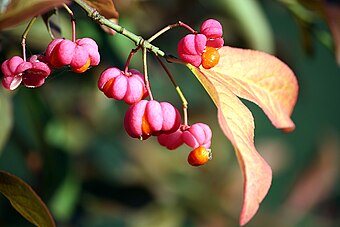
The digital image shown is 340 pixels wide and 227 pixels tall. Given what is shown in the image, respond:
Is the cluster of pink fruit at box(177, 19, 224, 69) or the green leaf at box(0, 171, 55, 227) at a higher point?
the cluster of pink fruit at box(177, 19, 224, 69)

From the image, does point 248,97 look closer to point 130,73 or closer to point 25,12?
point 130,73

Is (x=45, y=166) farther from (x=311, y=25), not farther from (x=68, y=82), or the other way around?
(x=311, y=25)

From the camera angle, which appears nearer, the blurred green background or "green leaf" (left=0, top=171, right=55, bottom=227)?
"green leaf" (left=0, top=171, right=55, bottom=227)

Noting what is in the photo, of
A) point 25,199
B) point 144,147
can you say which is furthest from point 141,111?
point 144,147

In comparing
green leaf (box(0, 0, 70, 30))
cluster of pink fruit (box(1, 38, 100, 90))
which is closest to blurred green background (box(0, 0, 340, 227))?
cluster of pink fruit (box(1, 38, 100, 90))

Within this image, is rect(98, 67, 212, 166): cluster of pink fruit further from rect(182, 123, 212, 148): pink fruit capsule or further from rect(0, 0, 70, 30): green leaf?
rect(0, 0, 70, 30): green leaf

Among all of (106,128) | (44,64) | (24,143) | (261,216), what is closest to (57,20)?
(44,64)

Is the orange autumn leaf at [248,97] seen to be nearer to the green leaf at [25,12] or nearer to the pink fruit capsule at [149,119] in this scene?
the pink fruit capsule at [149,119]
